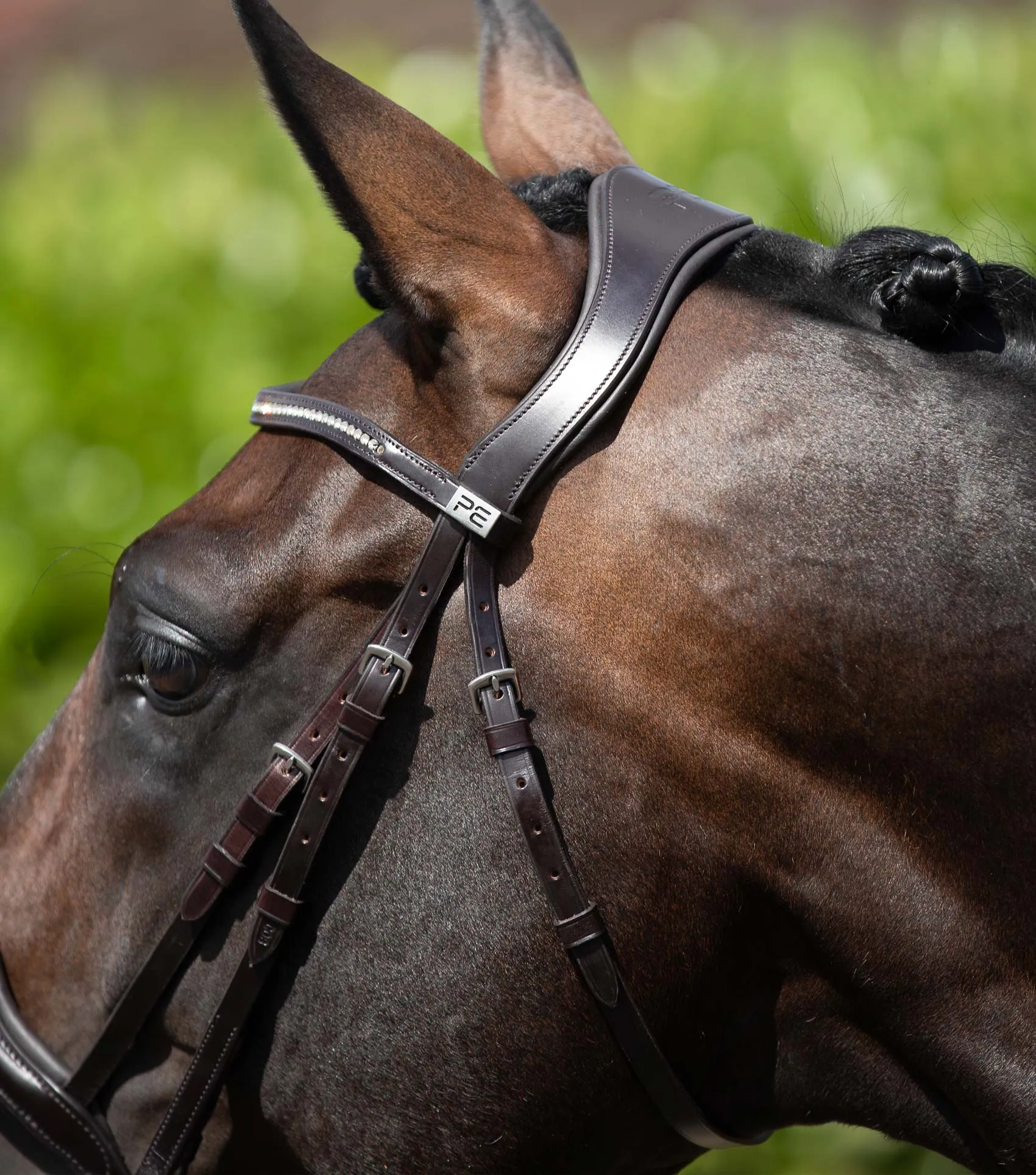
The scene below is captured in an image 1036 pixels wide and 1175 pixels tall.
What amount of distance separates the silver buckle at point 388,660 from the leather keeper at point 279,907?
36 cm

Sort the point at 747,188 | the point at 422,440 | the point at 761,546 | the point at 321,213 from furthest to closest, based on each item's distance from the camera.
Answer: the point at 321,213
the point at 747,188
the point at 422,440
the point at 761,546

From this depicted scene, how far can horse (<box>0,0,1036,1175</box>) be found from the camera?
5.92 feet

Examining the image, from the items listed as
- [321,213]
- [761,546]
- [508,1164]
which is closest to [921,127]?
[321,213]

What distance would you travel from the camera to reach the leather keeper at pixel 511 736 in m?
1.85

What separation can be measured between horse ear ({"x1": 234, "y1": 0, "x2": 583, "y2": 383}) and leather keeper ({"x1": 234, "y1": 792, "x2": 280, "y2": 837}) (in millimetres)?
733

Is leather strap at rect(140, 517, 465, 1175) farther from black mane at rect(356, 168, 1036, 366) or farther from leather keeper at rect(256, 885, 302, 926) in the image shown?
black mane at rect(356, 168, 1036, 366)

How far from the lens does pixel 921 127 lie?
18.0 ft

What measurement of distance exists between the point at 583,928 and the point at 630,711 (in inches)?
12.2

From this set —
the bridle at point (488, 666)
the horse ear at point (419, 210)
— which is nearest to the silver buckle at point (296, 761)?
the bridle at point (488, 666)

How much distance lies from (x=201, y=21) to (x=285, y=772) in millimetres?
11278

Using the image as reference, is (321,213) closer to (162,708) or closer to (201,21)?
(162,708)

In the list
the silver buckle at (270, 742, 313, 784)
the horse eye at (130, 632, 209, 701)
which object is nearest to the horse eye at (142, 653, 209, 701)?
the horse eye at (130, 632, 209, 701)

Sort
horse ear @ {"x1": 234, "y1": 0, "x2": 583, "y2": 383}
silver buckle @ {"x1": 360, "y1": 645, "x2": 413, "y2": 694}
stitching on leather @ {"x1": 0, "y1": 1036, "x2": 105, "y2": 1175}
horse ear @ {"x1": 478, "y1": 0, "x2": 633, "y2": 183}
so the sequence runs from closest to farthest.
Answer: horse ear @ {"x1": 234, "y1": 0, "x2": 583, "y2": 383} < silver buckle @ {"x1": 360, "y1": 645, "x2": 413, "y2": 694} < stitching on leather @ {"x1": 0, "y1": 1036, "x2": 105, "y2": 1175} < horse ear @ {"x1": 478, "y1": 0, "x2": 633, "y2": 183}

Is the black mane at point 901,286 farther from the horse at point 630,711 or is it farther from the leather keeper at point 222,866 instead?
the leather keeper at point 222,866
